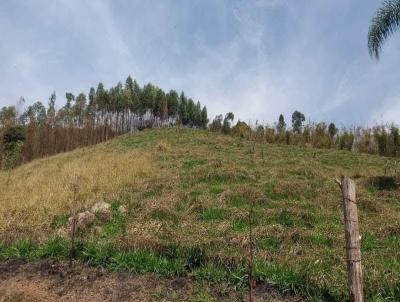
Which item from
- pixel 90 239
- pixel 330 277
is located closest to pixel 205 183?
pixel 90 239

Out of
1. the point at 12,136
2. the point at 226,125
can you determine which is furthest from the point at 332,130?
the point at 12,136

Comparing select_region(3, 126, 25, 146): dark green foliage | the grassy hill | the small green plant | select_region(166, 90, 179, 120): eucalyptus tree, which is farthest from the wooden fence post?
select_region(166, 90, 179, 120): eucalyptus tree

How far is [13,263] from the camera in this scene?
18.5ft

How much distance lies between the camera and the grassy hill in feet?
14.2

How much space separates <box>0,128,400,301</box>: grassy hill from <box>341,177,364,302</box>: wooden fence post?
455 mm

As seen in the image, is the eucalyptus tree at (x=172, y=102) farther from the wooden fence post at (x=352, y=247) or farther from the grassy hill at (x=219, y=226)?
the wooden fence post at (x=352, y=247)

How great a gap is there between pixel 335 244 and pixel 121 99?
36.1m

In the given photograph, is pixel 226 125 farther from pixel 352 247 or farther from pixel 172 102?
pixel 352 247

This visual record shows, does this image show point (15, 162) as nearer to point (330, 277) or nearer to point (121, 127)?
point (121, 127)

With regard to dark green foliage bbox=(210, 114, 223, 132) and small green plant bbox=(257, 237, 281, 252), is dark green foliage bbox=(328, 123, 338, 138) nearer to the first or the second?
dark green foliage bbox=(210, 114, 223, 132)

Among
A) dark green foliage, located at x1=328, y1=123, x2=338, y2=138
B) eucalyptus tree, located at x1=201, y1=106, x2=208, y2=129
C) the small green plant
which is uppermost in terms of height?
eucalyptus tree, located at x1=201, y1=106, x2=208, y2=129

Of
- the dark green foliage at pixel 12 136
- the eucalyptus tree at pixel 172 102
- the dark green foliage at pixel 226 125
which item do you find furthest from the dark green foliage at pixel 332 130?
the dark green foliage at pixel 12 136

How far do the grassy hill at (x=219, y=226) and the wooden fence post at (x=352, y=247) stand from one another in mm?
455

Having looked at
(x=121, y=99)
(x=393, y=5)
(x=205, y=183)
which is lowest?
(x=205, y=183)
